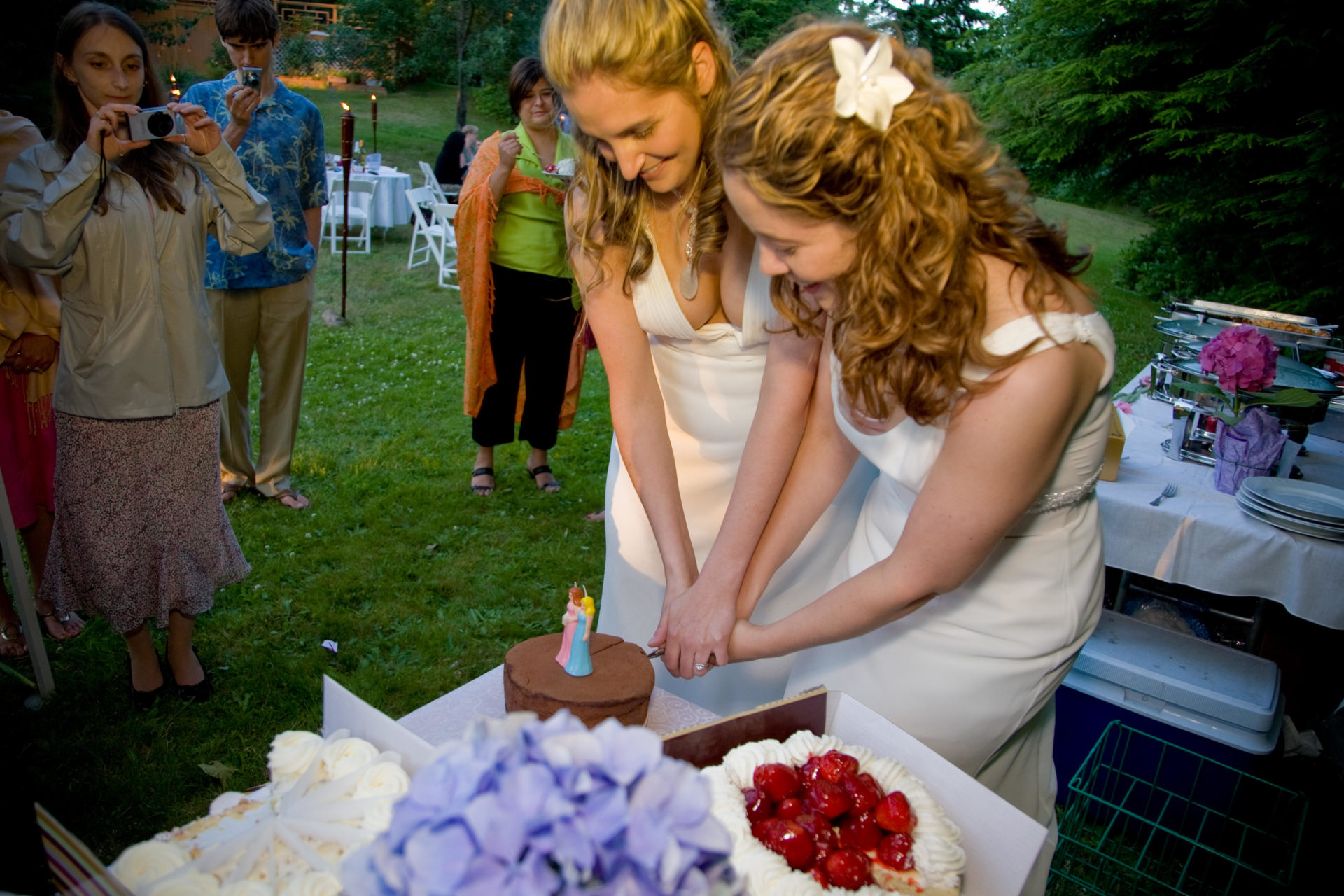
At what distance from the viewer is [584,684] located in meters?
1.42

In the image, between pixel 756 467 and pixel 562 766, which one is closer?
pixel 562 766

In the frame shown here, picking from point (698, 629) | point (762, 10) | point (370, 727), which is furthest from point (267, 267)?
point (762, 10)

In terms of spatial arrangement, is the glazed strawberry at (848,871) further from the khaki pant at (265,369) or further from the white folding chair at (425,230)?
the white folding chair at (425,230)

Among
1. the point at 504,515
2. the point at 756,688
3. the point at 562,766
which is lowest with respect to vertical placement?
the point at 504,515

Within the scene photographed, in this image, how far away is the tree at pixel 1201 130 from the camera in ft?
27.8

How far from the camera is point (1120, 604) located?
2967mm

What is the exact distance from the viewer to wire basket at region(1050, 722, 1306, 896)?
2389 mm

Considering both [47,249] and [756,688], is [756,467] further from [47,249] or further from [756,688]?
[47,249]

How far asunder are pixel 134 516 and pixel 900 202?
7.85 feet

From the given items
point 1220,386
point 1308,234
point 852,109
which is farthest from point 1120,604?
point 1308,234

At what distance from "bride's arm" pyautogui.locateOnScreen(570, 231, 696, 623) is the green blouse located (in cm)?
272

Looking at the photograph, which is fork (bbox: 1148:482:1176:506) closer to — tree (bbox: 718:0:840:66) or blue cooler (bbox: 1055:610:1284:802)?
blue cooler (bbox: 1055:610:1284:802)

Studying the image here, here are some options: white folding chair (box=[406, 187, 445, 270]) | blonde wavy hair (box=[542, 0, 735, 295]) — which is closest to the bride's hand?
blonde wavy hair (box=[542, 0, 735, 295])

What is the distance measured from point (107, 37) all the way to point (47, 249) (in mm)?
663
